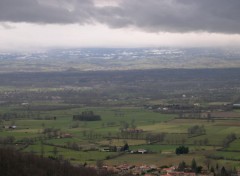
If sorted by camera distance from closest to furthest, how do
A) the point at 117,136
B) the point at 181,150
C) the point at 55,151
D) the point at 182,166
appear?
the point at 182,166 → the point at 181,150 → the point at 55,151 → the point at 117,136

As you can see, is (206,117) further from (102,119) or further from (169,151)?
(169,151)

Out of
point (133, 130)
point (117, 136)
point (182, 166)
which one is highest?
point (182, 166)

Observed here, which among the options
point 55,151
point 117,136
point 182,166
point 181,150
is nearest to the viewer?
point 182,166

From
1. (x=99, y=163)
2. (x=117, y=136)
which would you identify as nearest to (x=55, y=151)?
(x=99, y=163)

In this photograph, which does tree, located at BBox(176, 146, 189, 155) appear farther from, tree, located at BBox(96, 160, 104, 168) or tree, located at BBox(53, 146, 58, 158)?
tree, located at BBox(53, 146, 58, 158)

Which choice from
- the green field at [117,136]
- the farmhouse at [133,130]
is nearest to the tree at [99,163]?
the green field at [117,136]

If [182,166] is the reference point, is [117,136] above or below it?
below

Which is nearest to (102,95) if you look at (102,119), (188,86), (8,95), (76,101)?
(76,101)

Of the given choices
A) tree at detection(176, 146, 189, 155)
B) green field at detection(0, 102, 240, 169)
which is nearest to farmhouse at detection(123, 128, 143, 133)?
green field at detection(0, 102, 240, 169)

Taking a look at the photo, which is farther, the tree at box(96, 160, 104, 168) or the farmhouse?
the farmhouse

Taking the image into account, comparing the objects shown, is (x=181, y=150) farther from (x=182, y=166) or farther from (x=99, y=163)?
(x=99, y=163)

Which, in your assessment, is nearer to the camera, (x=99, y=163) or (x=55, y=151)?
(x=99, y=163)
